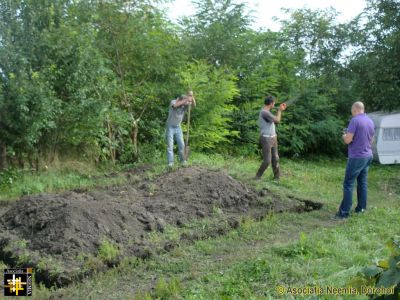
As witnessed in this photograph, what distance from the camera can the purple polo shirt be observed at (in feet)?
24.9

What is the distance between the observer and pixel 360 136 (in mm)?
7602

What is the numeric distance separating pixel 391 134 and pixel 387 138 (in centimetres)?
18

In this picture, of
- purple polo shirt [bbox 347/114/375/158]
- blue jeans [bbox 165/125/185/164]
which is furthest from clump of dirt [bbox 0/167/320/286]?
blue jeans [bbox 165/125/185/164]

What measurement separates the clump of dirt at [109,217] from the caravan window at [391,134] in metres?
7.86

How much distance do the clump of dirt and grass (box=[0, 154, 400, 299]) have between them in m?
0.26

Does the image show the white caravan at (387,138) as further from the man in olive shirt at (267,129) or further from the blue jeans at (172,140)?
the blue jeans at (172,140)

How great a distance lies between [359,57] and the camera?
551 inches

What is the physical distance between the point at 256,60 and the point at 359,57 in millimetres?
3186

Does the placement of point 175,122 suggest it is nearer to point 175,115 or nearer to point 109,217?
point 175,115

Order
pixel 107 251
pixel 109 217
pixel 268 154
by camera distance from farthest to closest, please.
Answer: pixel 268 154, pixel 109 217, pixel 107 251

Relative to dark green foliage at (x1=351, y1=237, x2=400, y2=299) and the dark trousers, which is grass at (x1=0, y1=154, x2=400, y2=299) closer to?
dark green foliage at (x1=351, y1=237, x2=400, y2=299)

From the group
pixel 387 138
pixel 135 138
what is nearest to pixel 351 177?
pixel 135 138

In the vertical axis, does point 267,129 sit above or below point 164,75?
below

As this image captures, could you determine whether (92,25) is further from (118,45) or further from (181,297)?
(181,297)
